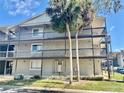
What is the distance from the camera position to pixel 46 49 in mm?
26875

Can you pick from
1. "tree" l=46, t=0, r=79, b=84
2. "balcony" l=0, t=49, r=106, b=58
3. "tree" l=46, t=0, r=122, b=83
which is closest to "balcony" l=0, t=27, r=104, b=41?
"balcony" l=0, t=49, r=106, b=58

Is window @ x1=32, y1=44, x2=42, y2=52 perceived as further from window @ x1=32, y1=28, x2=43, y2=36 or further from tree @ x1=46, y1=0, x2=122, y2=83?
tree @ x1=46, y1=0, x2=122, y2=83

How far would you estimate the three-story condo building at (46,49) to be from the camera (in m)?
24.5

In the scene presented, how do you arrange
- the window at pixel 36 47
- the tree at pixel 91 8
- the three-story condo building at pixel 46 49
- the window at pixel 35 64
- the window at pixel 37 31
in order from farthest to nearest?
the window at pixel 37 31 < the window at pixel 36 47 < the window at pixel 35 64 < the three-story condo building at pixel 46 49 < the tree at pixel 91 8

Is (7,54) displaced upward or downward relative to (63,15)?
downward

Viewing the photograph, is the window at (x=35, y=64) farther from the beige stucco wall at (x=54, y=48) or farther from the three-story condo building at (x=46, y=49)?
the beige stucco wall at (x=54, y=48)

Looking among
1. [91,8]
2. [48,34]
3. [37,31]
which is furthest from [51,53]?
[91,8]

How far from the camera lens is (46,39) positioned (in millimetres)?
26359

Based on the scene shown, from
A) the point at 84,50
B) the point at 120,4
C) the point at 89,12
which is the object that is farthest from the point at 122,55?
the point at 120,4

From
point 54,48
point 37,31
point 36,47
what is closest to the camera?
point 54,48

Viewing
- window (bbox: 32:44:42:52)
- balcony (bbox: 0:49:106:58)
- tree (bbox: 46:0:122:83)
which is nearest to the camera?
tree (bbox: 46:0:122:83)

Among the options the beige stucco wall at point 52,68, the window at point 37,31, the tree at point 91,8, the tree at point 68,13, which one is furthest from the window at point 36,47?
the tree at point 91,8

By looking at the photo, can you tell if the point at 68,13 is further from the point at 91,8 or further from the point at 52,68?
the point at 52,68

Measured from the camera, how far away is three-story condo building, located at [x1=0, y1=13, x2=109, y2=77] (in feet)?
80.2
